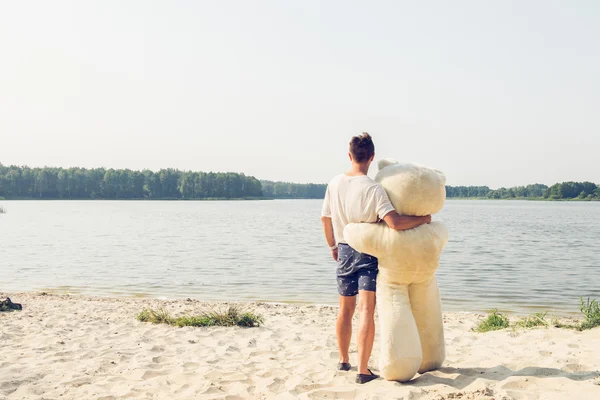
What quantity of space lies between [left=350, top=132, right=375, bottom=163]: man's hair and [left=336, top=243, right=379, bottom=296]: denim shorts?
844 mm

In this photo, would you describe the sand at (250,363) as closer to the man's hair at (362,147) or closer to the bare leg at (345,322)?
the bare leg at (345,322)

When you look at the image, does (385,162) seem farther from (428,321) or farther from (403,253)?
(428,321)

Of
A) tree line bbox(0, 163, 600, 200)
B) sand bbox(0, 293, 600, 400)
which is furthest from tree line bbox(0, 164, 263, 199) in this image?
sand bbox(0, 293, 600, 400)

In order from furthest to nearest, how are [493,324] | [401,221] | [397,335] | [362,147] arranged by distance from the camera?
1. [493,324]
2. [362,147]
3. [397,335]
4. [401,221]

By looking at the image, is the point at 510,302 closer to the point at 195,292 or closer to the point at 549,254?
the point at 195,292

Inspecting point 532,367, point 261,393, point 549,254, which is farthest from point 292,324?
point 549,254

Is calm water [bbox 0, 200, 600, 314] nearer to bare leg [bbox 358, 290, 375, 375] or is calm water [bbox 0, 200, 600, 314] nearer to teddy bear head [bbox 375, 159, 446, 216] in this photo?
bare leg [bbox 358, 290, 375, 375]

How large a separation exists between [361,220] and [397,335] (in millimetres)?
1087

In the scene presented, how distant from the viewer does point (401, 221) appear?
4.65 metres

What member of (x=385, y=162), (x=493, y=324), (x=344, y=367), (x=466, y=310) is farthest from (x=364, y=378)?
(x=466, y=310)

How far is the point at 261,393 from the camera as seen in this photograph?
15.6ft

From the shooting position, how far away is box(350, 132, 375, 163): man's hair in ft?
16.0

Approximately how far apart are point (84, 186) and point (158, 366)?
129840 millimetres

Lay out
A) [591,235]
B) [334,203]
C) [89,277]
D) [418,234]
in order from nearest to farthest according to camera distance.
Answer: [418,234]
[334,203]
[89,277]
[591,235]
